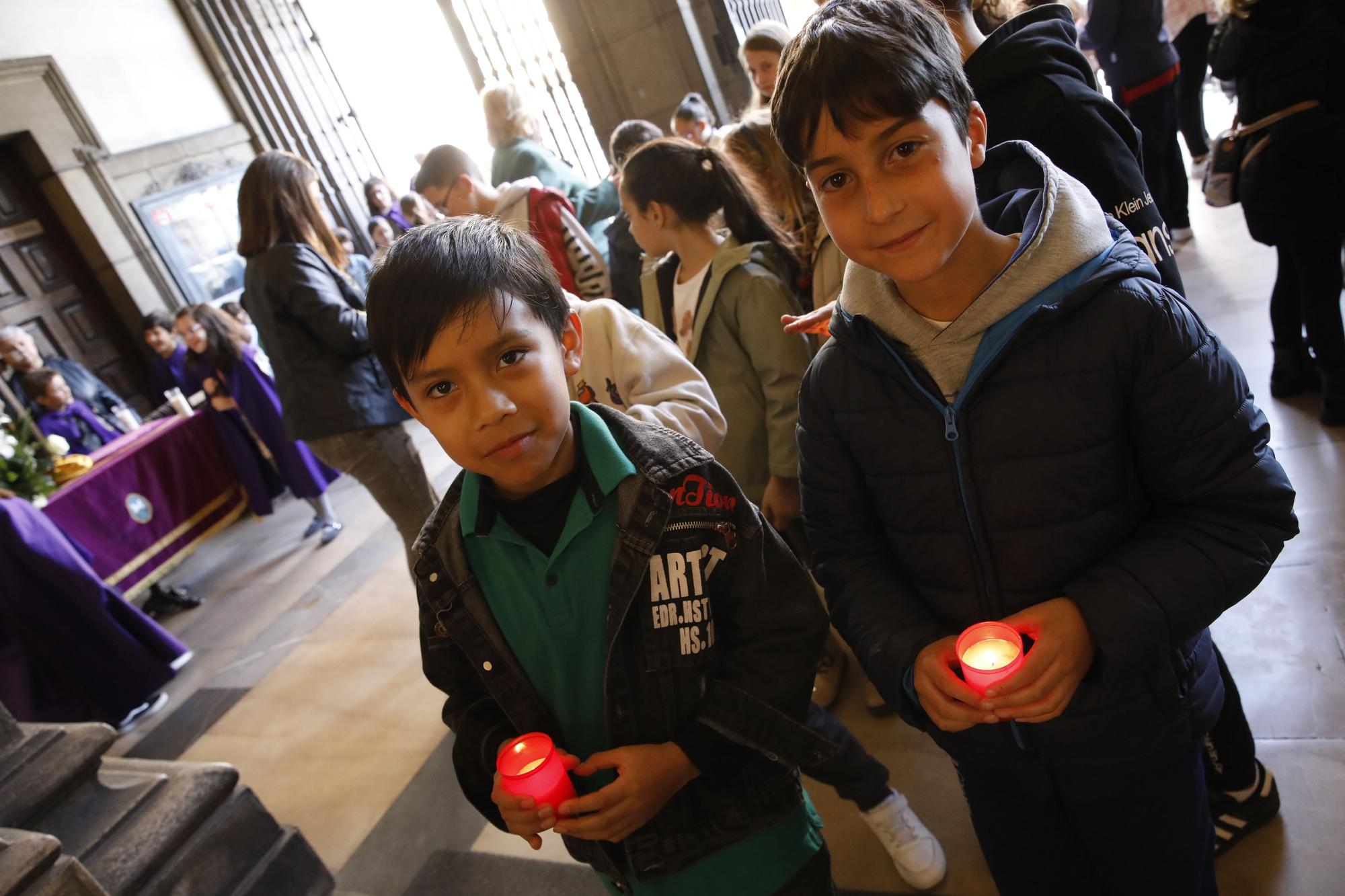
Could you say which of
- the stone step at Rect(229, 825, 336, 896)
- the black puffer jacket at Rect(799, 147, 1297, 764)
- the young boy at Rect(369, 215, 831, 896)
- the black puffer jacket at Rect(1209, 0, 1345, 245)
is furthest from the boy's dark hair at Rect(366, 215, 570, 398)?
the black puffer jacket at Rect(1209, 0, 1345, 245)

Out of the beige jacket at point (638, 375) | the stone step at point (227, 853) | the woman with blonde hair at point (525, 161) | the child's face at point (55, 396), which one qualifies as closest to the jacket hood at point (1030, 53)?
the beige jacket at point (638, 375)

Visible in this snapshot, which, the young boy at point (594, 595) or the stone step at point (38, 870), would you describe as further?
the stone step at point (38, 870)

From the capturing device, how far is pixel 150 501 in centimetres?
493

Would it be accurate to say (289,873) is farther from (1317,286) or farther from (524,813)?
(1317,286)

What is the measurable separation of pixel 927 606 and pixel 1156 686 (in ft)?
0.98

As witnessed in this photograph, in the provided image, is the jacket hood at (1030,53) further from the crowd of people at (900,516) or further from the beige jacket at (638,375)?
the beige jacket at (638,375)

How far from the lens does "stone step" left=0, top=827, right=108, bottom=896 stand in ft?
5.66

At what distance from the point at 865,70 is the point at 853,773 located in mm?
1351

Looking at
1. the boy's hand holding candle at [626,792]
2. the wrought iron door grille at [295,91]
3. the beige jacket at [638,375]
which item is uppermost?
the wrought iron door grille at [295,91]

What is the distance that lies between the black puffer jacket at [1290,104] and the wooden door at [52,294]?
326 inches

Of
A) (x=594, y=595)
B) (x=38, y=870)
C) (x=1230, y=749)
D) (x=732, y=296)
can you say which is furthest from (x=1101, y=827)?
(x=38, y=870)

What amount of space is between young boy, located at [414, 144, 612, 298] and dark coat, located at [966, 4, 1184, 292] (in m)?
1.86

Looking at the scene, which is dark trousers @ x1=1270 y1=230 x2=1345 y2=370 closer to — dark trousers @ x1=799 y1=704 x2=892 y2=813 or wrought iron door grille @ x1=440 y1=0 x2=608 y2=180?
dark trousers @ x1=799 y1=704 x2=892 y2=813

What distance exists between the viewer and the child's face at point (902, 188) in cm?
103
